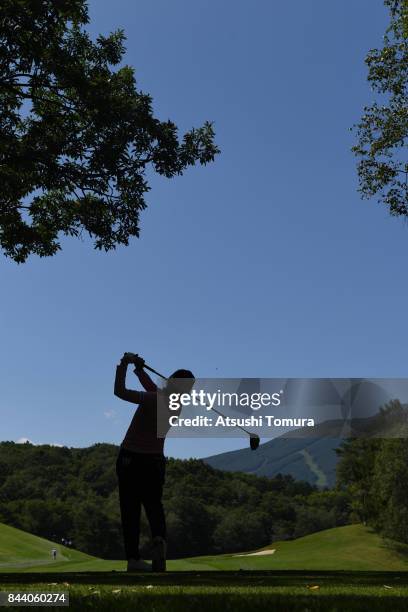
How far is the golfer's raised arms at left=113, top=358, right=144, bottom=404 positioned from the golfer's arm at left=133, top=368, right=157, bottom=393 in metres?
0.37

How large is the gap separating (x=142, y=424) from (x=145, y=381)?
756 mm

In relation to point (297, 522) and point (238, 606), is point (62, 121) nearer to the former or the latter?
point (238, 606)

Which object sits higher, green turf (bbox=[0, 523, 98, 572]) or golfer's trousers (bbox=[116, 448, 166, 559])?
golfer's trousers (bbox=[116, 448, 166, 559])

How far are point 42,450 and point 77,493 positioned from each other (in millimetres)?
16329

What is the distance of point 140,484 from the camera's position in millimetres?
10406

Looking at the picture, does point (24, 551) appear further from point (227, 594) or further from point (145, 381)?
point (227, 594)

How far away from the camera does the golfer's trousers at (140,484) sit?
10.4 m

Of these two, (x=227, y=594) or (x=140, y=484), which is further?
(x=140, y=484)

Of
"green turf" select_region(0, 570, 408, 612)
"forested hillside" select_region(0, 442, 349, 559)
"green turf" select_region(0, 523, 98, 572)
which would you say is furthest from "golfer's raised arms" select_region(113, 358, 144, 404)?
"forested hillside" select_region(0, 442, 349, 559)

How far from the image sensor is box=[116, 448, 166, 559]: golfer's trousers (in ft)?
34.0

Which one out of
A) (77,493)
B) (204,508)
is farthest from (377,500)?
(77,493)

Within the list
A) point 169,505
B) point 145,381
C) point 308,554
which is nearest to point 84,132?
point 145,381

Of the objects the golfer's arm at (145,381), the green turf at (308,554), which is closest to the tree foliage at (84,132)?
the golfer's arm at (145,381)

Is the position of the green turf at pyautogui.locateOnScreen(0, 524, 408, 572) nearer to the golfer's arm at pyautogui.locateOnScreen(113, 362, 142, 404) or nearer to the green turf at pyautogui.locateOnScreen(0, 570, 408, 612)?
the green turf at pyautogui.locateOnScreen(0, 570, 408, 612)
